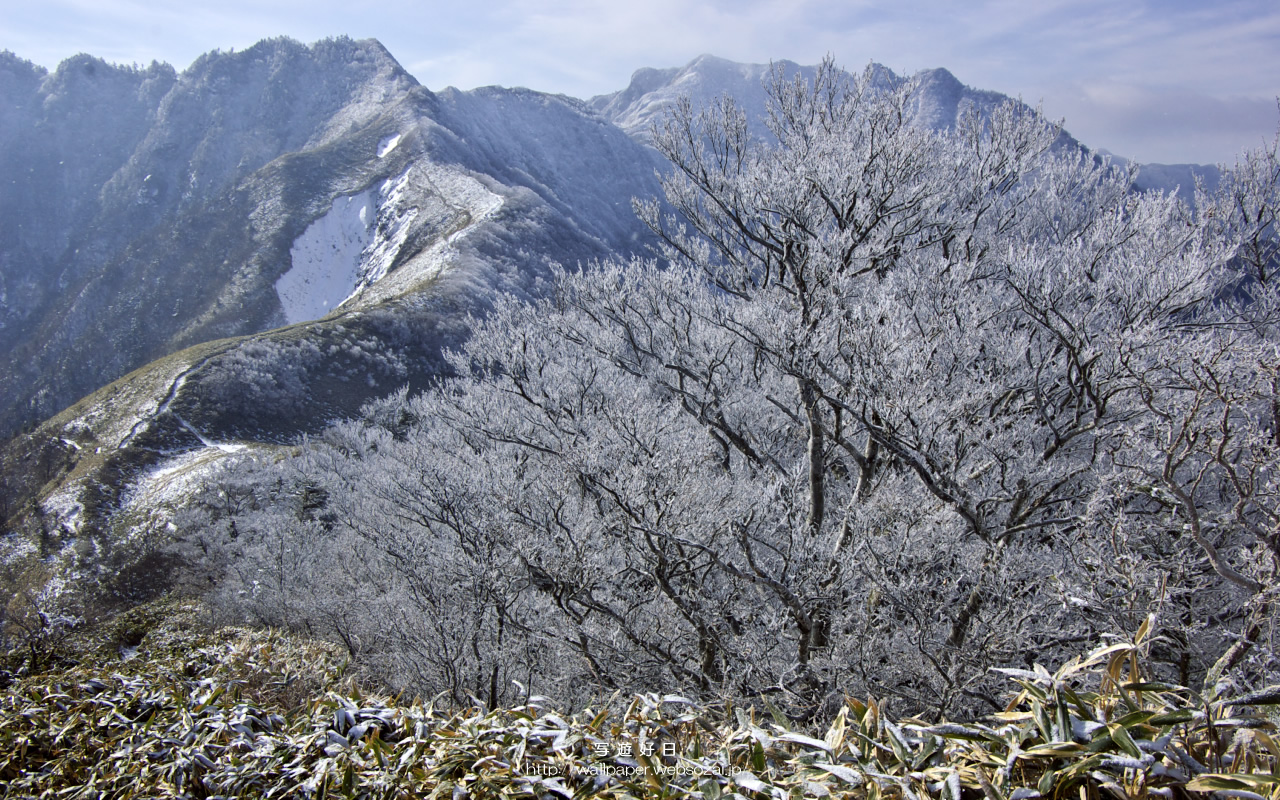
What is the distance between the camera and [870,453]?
10.3 m

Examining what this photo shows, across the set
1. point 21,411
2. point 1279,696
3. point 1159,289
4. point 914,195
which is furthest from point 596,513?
point 21,411

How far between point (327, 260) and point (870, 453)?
334 feet

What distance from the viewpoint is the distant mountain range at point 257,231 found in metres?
49.1

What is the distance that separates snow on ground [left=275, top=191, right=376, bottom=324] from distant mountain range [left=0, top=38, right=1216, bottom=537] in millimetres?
353

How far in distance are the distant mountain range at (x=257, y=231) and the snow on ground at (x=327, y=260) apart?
353mm

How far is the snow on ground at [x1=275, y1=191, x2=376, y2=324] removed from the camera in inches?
3526

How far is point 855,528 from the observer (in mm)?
8133

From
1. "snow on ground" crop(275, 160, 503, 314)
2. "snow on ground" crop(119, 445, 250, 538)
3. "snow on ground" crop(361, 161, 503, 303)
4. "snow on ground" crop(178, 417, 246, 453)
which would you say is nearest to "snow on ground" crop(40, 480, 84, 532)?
"snow on ground" crop(119, 445, 250, 538)

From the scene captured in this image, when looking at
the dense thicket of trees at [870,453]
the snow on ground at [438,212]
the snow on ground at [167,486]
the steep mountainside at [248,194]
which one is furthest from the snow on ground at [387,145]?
the dense thicket of trees at [870,453]

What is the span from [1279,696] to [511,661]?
10.8 metres

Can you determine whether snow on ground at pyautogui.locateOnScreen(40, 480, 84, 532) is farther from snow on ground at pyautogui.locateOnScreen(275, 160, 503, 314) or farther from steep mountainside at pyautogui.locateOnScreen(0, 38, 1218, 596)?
snow on ground at pyautogui.locateOnScreen(275, 160, 503, 314)

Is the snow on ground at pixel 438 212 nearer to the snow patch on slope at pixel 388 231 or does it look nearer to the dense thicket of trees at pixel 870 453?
the snow patch on slope at pixel 388 231

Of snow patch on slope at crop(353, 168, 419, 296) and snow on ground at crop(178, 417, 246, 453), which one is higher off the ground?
snow patch on slope at crop(353, 168, 419, 296)

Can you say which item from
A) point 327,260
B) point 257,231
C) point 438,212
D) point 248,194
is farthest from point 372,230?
point 248,194
